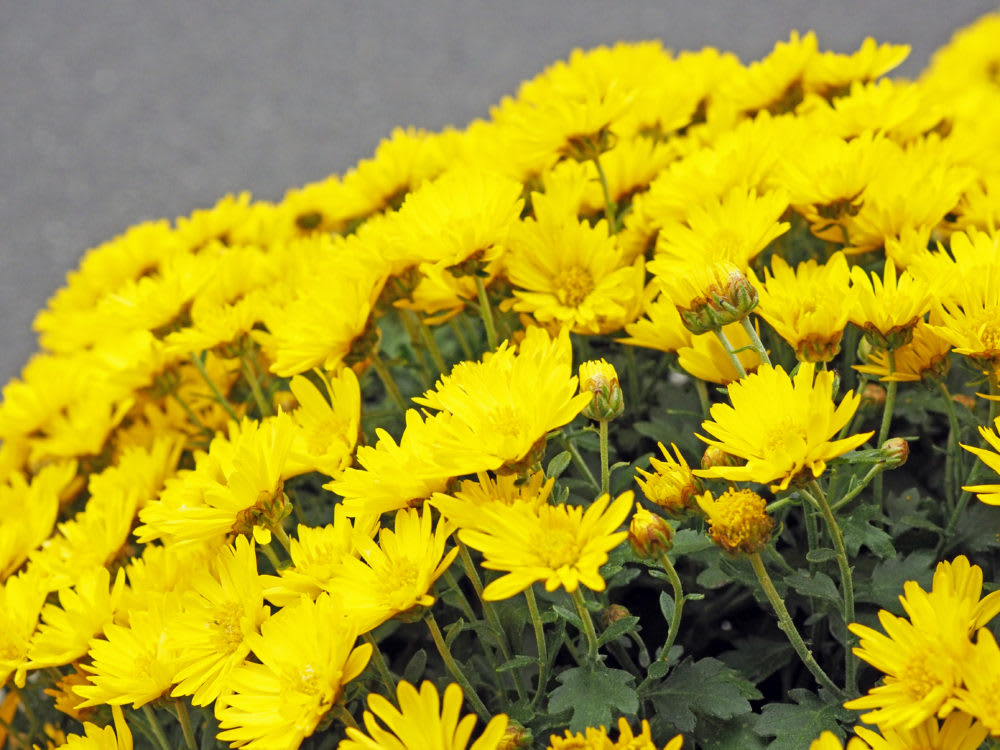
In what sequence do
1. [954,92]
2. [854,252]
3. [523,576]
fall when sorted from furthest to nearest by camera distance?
[954,92] < [854,252] < [523,576]

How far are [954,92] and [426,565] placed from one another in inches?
55.6

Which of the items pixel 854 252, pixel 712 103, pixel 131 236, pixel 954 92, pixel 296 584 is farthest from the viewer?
pixel 954 92

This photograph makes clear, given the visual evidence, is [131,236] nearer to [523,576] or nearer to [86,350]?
[86,350]

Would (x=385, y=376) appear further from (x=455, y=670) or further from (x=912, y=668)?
(x=912, y=668)

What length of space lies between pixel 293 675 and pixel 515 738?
0.47 ft

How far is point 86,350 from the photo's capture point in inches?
49.2

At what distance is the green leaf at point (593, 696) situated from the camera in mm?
573

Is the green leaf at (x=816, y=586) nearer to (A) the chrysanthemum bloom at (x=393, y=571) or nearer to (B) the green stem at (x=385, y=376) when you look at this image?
(A) the chrysanthemum bloom at (x=393, y=571)

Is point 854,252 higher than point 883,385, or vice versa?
point 854,252

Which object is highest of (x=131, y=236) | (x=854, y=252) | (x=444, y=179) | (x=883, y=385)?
(x=131, y=236)

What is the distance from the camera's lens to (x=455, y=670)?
2.06ft

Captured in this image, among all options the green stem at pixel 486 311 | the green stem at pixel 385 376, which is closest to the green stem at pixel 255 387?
the green stem at pixel 385 376

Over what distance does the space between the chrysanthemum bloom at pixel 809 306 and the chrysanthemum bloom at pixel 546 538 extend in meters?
0.21

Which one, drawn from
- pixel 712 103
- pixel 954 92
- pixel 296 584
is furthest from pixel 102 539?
pixel 954 92
